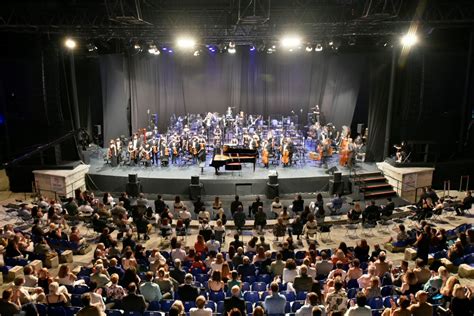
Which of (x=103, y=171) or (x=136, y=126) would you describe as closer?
(x=103, y=171)

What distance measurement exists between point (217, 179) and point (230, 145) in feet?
9.56

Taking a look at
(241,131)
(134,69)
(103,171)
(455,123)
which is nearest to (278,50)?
(241,131)

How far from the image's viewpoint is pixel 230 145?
805 inches

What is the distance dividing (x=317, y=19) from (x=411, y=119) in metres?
5.67

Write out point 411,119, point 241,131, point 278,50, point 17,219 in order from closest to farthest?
point 17,219
point 411,119
point 241,131
point 278,50

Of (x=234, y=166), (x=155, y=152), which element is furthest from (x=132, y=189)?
(x=234, y=166)

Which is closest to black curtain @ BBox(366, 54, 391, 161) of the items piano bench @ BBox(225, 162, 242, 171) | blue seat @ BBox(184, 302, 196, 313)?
piano bench @ BBox(225, 162, 242, 171)

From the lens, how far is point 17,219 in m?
16.0

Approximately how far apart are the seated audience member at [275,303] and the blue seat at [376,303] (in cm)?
162

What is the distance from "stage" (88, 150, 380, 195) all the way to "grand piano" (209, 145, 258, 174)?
43cm

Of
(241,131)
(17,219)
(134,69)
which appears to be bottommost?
(17,219)

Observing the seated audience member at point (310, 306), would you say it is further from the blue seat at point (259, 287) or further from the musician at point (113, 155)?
the musician at point (113, 155)

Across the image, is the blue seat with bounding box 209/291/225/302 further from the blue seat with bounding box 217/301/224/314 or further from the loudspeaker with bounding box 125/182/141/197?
the loudspeaker with bounding box 125/182/141/197

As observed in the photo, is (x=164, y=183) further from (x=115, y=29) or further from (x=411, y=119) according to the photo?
(x=411, y=119)
